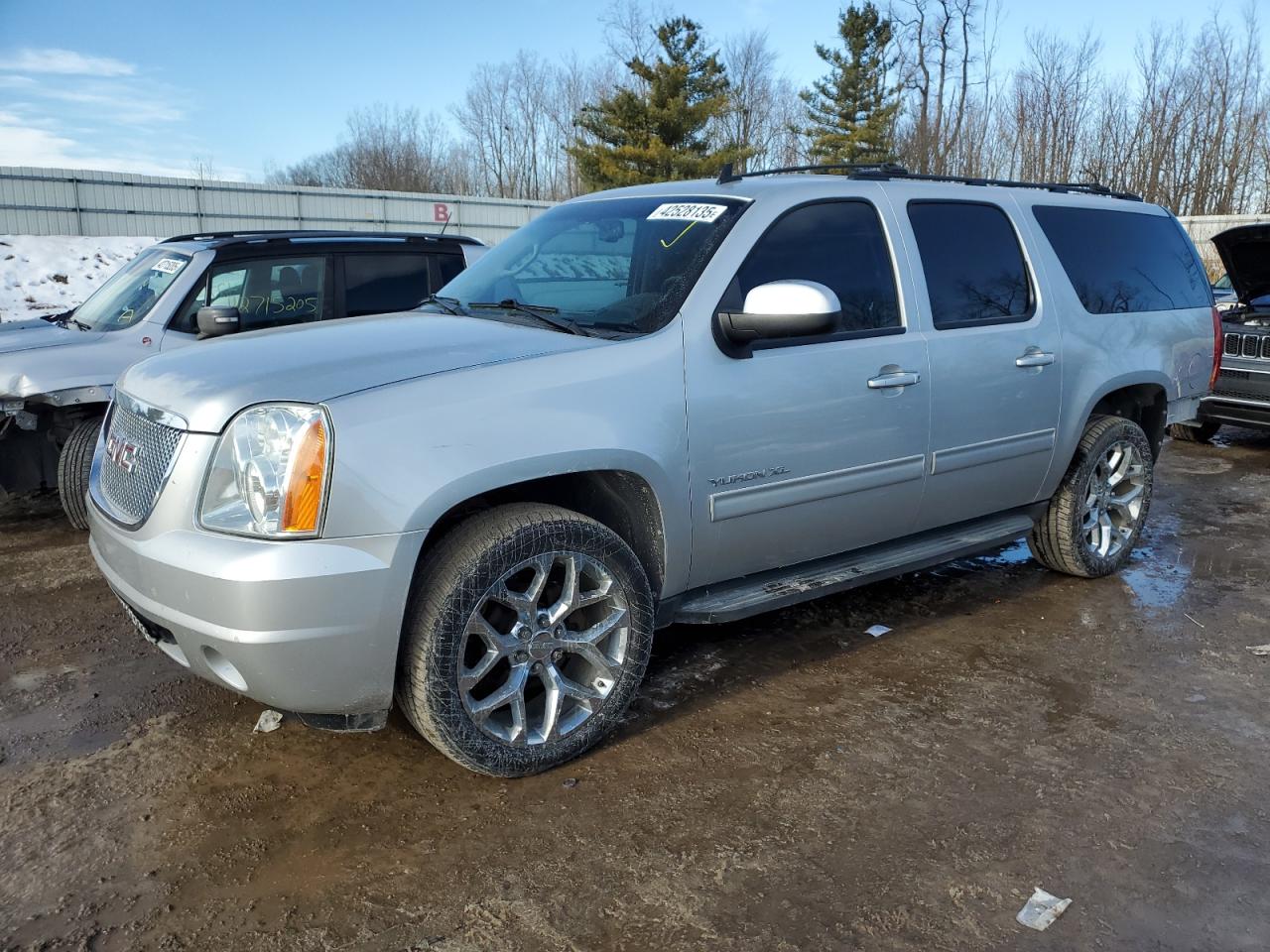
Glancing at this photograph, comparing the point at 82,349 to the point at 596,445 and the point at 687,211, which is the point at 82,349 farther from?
the point at 596,445

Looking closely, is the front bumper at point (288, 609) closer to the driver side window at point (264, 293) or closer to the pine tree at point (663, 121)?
the driver side window at point (264, 293)

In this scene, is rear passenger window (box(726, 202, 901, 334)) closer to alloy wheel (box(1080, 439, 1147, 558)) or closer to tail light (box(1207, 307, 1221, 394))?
alloy wheel (box(1080, 439, 1147, 558))

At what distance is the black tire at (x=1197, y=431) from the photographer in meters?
9.30

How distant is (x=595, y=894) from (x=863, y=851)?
768 millimetres

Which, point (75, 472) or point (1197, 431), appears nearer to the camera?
point (75, 472)

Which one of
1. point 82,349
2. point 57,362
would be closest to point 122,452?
point 57,362

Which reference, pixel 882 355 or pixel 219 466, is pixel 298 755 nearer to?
pixel 219 466

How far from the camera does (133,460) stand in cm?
306

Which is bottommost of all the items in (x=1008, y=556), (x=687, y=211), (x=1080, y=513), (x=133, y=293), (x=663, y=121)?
(x=1008, y=556)

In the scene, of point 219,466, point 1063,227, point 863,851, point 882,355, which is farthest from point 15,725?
point 1063,227

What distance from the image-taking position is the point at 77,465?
18.4ft

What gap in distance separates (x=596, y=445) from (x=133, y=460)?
145cm

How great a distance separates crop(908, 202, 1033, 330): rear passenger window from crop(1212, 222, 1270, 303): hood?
388 centimetres

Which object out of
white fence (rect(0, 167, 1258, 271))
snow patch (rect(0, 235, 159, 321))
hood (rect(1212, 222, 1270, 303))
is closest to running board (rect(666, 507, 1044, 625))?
hood (rect(1212, 222, 1270, 303))
